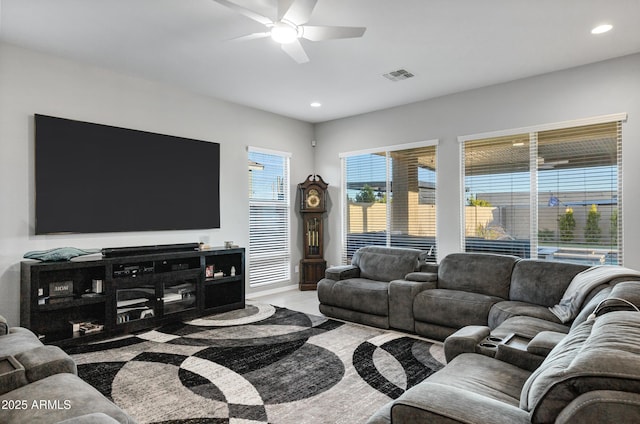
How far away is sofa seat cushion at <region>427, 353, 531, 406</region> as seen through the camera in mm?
1689

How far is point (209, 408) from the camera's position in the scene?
7.98 feet

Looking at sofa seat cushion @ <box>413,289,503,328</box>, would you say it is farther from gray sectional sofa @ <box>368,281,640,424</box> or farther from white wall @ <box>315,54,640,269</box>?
gray sectional sofa @ <box>368,281,640,424</box>

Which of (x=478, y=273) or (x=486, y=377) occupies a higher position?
(x=478, y=273)

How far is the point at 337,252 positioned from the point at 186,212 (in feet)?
9.07

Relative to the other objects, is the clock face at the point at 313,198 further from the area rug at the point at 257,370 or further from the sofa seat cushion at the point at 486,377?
the sofa seat cushion at the point at 486,377

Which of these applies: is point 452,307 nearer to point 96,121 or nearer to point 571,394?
point 571,394

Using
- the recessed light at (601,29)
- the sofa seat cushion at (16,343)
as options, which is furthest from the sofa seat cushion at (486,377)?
the recessed light at (601,29)

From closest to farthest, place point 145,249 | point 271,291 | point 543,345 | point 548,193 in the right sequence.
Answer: point 543,345, point 145,249, point 548,193, point 271,291

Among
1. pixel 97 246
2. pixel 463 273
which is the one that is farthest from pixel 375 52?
pixel 97 246

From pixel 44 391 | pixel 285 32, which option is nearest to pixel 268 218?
pixel 285 32

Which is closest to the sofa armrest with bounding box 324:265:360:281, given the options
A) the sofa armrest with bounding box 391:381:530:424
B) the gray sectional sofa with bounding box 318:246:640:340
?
the gray sectional sofa with bounding box 318:246:640:340

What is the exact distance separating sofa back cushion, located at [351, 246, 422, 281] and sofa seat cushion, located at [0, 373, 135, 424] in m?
3.62

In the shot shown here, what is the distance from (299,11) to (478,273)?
3104mm

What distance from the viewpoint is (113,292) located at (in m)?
3.88
